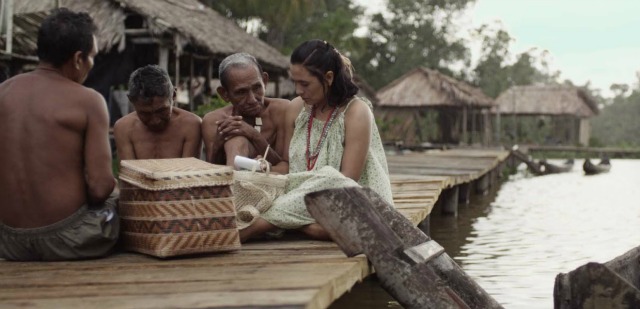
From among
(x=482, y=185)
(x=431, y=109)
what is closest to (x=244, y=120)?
(x=482, y=185)

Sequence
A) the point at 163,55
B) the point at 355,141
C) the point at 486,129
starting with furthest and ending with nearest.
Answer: the point at 486,129
the point at 163,55
the point at 355,141

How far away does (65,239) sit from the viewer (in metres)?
3.64

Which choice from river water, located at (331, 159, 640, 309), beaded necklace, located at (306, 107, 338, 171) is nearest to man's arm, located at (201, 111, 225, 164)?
beaded necklace, located at (306, 107, 338, 171)

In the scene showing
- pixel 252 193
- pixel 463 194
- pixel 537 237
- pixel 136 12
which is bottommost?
pixel 463 194

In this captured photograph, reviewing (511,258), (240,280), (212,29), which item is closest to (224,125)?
(240,280)

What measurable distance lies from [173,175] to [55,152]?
0.49m

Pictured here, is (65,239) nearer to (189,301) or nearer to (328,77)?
(189,301)

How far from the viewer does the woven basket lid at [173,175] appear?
11.7 feet

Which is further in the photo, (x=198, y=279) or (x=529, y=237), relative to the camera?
(x=529, y=237)

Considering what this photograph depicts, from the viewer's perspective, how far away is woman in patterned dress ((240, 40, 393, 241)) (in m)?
4.11

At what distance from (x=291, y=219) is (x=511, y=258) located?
3637mm

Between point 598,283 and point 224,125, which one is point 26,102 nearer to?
point 224,125

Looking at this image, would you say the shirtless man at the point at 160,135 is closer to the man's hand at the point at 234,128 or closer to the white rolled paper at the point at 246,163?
the man's hand at the point at 234,128

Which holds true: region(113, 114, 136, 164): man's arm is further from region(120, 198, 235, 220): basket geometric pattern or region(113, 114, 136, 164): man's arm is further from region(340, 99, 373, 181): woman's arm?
region(340, 99, 373, 181): woman's arm
